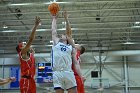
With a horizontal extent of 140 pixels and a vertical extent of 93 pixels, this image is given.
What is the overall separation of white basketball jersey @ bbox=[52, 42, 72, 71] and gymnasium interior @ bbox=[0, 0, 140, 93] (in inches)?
369

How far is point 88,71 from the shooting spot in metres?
25.8

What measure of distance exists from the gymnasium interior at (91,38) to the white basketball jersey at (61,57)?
9.37 meters

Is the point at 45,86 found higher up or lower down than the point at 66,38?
lower down

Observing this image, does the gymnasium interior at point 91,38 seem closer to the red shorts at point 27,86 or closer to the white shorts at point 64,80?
the red shorts at point 27,86

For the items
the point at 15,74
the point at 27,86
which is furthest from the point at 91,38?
the point at 27,86

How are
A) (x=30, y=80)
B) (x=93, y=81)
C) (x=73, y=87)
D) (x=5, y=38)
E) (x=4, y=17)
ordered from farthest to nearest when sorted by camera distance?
(x=93, y=81), (x=5, y=38), (x=4, y=17), (x=30, y=80), (x=73, y=87)

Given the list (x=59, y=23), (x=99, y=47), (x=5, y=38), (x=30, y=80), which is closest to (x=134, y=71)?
(x=99, y=47)

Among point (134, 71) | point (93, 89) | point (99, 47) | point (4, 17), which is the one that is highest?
point (4, 17)

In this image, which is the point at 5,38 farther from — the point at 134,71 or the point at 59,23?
the point at 134,71

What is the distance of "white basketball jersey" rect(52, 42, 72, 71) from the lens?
548cm

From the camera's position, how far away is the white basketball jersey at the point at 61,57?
18.0ft

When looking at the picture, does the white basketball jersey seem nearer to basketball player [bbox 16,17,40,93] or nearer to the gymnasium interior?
basketball player [bbox 16,17,40,93]

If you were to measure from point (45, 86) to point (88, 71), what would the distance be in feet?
13.4

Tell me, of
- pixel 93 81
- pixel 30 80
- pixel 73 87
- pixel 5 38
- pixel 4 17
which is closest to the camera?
pixel 73 87
